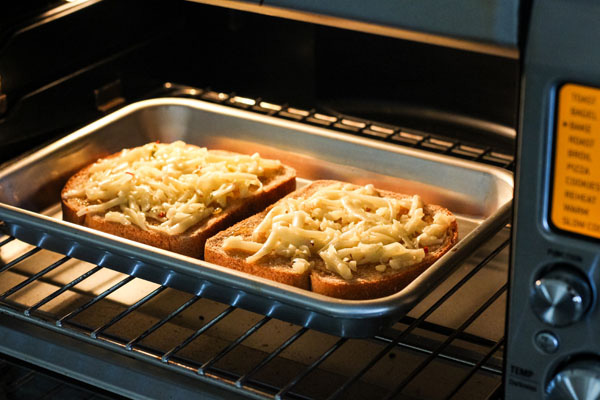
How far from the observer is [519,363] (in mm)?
815

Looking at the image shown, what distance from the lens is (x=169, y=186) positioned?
54.9 inches

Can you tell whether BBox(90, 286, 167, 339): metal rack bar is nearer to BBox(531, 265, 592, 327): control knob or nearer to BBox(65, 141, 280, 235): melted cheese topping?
BBox(65, 141, 280, 235): melted cheese topping

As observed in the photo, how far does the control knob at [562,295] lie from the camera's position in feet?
2.44

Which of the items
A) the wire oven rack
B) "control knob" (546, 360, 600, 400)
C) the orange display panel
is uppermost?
the orange display panel

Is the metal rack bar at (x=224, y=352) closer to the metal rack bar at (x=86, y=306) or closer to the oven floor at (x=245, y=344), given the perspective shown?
the oven floor at (x=245, y=344)

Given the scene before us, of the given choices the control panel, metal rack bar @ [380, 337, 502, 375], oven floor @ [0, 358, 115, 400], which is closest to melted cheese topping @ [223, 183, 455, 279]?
metal rack bar @ [380, 337, 502, 375]

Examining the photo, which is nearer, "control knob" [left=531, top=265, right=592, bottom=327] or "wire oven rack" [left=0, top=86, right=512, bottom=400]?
"control knob" [left=531, top=265, right=592, bottom=327]

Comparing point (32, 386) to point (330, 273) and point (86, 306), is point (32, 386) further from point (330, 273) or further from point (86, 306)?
point (330, 273)

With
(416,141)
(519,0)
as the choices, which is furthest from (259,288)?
(416,141)

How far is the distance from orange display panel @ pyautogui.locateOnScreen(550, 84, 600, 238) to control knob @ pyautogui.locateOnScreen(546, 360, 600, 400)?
4.7 inches

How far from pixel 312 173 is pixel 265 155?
9 cm

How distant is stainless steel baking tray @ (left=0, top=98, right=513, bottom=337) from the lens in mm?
992

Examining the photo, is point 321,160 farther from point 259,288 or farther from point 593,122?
point 593,122

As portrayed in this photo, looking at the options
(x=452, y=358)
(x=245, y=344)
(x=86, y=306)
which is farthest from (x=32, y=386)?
(x=452, y=358)
